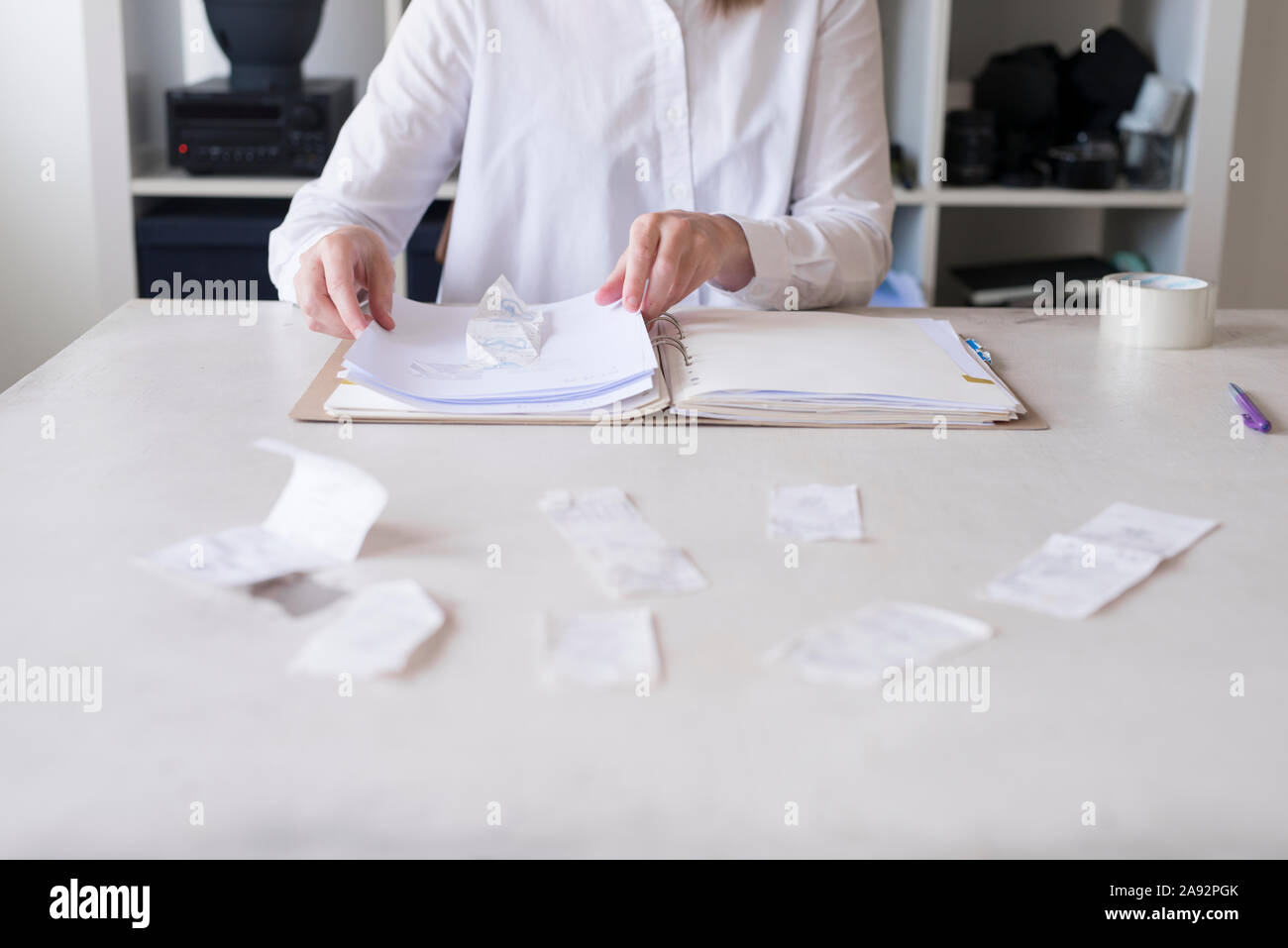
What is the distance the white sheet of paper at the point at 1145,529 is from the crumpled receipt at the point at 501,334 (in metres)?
0.43

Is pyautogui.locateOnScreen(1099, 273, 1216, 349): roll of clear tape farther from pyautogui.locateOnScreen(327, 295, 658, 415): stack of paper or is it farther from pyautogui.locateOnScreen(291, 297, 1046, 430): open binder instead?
pyautogui.locateOnScreen(327, 295, 658, 415): stack of paper

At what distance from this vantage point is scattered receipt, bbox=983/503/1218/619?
597mm

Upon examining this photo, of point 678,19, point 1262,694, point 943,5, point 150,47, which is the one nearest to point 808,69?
Result: point 678,19

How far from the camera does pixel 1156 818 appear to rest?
45 centimetres

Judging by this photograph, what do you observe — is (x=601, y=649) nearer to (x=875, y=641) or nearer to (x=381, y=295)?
(x=875, y=641)

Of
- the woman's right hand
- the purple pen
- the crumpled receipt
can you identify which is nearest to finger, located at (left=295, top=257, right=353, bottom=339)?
the woman's right hand

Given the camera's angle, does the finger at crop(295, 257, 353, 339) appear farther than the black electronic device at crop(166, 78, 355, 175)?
No

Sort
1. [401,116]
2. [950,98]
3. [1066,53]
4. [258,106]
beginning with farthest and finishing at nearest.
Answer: [1066,53] < [950,98] < [258,106] < [401,116]

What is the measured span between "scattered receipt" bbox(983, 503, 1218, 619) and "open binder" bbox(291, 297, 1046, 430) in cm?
18

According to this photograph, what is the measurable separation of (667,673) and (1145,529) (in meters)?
0.31

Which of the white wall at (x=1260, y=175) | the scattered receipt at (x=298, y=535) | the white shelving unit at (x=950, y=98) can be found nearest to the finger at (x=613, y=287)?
the scattered receipt at (x=298, y=535)

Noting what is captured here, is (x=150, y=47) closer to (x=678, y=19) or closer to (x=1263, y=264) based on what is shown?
(x=678, y=19)

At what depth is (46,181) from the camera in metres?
2.27

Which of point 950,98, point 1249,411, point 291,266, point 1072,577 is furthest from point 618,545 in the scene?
point 950,98
